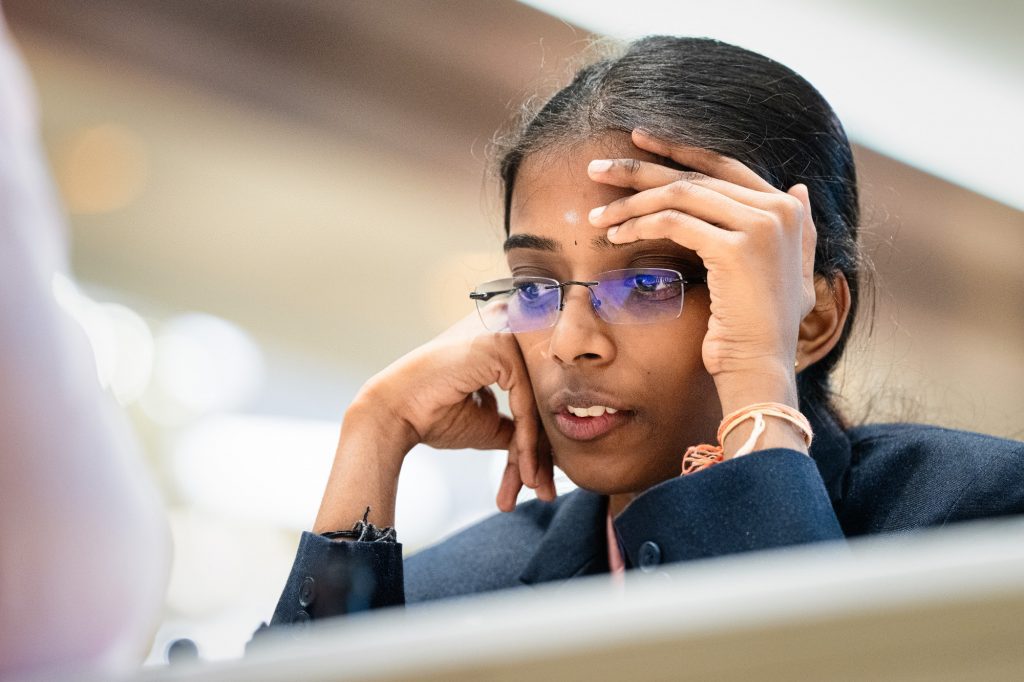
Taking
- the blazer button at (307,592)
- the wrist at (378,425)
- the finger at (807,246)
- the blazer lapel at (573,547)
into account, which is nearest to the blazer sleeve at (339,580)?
the blazer button at (307,592)

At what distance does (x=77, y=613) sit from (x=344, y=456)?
3.52ft

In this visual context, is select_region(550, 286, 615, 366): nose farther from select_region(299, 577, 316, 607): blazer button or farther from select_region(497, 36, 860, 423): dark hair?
select_region(299, 577, 316, 607): blazer button

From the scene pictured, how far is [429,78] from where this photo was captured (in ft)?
8.28

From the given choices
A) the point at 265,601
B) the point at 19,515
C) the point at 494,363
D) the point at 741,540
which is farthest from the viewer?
the point at 265,601

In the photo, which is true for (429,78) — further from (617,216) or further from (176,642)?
(176,642)

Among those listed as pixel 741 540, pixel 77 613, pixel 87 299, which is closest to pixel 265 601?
pixel 87 299

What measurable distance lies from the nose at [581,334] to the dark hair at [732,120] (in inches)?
9.9

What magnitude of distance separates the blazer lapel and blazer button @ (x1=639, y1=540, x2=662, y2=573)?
0.42 metres

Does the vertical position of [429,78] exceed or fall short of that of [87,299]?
it exceeds it

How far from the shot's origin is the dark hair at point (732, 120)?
4.86 feet

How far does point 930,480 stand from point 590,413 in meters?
0.47

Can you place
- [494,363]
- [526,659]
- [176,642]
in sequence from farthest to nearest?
[494,363] → [176,642] → [526,659]

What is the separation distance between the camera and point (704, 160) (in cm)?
141

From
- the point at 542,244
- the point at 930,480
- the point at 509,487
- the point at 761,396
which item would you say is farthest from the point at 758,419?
the point at 509,487
